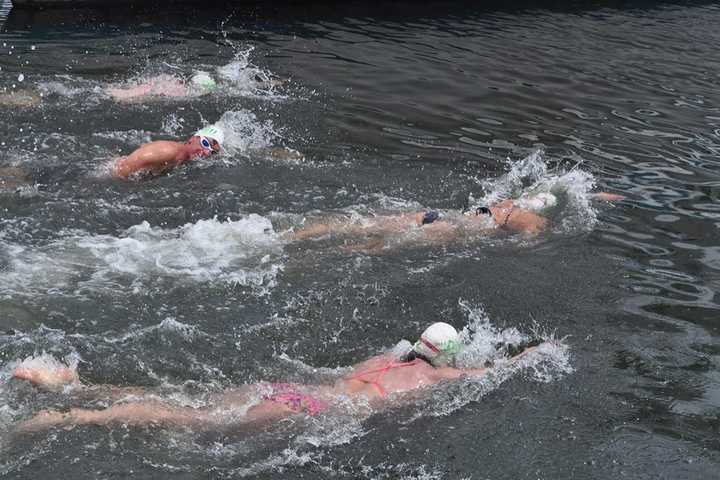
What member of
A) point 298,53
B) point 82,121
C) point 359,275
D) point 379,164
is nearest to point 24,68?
point 82,121

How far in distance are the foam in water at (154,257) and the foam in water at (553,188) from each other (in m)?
3.35

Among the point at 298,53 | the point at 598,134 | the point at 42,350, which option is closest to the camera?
the point at 42,350

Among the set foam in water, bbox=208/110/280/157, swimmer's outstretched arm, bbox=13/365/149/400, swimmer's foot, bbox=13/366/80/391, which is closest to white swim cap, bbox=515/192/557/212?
foam in water, bbox=208/110/280/157

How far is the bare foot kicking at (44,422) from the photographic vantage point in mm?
5285

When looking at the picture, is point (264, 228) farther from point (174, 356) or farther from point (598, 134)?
point (598, 134)

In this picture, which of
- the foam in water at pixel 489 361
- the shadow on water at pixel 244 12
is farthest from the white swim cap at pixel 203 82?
the foam in water at pixel 489 361

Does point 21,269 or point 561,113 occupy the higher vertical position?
point 561,113

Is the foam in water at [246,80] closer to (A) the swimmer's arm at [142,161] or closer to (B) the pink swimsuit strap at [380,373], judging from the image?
(A) the swimmer's arm at [142,161]

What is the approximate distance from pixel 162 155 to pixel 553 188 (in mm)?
5128

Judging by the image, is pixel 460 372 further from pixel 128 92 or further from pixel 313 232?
pixel 128 92

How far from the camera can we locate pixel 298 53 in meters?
16.5

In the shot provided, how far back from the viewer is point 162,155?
957 centimetres

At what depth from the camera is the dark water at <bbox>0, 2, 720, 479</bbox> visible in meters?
5.75

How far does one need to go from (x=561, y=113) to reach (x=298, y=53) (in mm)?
5769
